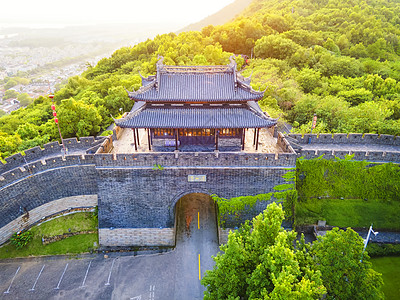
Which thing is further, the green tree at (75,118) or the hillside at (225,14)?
the hillside at (225,14)

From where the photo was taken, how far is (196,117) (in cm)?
1848

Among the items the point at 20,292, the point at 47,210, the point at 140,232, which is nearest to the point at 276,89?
the point at 140,232

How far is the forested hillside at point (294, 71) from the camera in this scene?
2756 cm

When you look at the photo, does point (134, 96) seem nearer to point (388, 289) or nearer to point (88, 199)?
point (88, 199)

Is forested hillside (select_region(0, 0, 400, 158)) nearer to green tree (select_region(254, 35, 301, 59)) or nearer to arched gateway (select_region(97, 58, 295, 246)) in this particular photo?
green tree (select_region(254, 35, 301, 59))

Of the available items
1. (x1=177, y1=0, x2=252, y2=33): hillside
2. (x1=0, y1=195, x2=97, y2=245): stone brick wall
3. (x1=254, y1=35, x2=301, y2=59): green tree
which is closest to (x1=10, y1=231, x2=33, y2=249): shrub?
(x1=0, y1=195, x2=97, y2=245): stone brick wall

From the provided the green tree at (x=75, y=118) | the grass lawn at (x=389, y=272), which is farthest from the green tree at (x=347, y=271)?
the green tree at (x=75, y=118)

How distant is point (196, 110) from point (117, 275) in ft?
42.3

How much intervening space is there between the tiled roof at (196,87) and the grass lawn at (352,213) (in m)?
9.91

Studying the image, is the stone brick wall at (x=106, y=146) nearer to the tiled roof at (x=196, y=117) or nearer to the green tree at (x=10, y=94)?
the tiled roof at (x=196, y=117)

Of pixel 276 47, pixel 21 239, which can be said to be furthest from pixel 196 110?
pixel 276 47

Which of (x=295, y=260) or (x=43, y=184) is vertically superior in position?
(x=295, y=260)

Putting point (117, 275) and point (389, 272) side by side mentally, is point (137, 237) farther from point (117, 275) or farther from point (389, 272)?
point (389, 272)

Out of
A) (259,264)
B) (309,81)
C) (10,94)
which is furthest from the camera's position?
(10,94)
